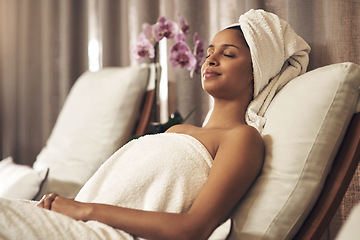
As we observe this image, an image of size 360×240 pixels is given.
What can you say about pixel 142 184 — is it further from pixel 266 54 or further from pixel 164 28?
pixel 164 28

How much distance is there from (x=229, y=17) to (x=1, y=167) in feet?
4.49

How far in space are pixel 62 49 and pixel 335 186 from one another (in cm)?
249

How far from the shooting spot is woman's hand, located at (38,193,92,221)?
100 centimetres

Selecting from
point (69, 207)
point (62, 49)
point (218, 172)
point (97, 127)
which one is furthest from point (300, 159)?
point (62, 49)

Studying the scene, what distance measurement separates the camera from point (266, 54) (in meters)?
1.22

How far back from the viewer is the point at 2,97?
331cm

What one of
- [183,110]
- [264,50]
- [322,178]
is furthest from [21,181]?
[322,178]

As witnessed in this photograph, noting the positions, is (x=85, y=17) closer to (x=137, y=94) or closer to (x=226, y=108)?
(x=137, y=94)

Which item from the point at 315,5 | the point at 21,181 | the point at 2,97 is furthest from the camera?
the point at 2,97

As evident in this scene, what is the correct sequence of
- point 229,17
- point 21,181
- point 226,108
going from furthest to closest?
point 229,17 → point 21,181 → point 226,108

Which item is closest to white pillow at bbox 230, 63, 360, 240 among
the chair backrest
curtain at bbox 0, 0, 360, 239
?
the chair backrest

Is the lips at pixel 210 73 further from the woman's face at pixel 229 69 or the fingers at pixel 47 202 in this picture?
the fingers at pixel 47 202

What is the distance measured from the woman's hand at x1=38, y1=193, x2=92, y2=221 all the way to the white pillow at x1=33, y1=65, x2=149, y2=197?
2.89ft

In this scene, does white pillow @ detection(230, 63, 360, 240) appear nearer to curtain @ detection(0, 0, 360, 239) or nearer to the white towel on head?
the white towel on head
